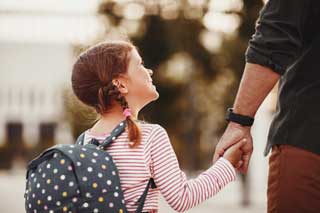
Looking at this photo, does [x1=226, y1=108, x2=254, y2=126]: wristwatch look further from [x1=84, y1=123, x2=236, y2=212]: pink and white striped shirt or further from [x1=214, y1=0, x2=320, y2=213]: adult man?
[x1=84, y1=123, x2=236, y2=212]: pink and white striped shirt

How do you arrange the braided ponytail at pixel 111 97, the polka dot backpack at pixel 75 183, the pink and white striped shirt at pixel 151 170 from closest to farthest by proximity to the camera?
the polka dot backpack at pixel 75 183, the pink and white striped shirt at pixel 151 170, the braided ponytail at pixel 111 97

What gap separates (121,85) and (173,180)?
39 centimetres

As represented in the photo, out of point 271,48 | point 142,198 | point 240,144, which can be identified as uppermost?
point 271,48

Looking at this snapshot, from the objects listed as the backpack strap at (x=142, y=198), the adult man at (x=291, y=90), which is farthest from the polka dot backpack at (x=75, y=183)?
the adult man at (x=291, y=90)

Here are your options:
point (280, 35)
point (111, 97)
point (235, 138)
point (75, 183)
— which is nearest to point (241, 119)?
point (235, 138)

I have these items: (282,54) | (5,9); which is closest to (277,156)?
(282,54)

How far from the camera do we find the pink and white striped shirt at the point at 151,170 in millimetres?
2998

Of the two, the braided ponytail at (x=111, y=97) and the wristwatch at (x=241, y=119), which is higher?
the braided ponytail at (x=111, y=97)

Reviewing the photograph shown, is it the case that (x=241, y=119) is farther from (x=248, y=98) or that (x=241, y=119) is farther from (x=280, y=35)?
(x=280, y=35)

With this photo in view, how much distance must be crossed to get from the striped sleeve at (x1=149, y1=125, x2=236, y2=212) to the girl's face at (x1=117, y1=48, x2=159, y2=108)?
15cm

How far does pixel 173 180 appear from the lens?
302 cm

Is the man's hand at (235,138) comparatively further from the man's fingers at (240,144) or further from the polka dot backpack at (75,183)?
the polka dot backpack at (75,183)

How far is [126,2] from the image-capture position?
64.4 ft

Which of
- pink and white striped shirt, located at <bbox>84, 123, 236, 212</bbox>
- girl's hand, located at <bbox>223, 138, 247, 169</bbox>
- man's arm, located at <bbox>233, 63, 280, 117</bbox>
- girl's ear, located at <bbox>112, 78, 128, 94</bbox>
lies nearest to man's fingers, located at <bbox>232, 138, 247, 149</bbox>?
girl's hand, located at <bbox>223, 138, 247, 169</bbox>
